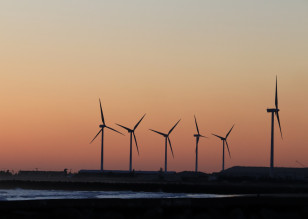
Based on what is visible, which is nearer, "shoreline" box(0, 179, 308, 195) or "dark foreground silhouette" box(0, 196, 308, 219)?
"dark foreground silhouette" box(0, 196, 308, 219)

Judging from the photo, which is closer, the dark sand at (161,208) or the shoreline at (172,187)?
the dark sand at (161,208)

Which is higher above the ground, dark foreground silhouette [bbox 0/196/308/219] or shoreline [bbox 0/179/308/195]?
dark foreground silhouette [bbox 0/196/308/219]

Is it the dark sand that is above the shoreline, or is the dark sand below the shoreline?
above

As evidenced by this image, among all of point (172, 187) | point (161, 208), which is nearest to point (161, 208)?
point (161, 208)

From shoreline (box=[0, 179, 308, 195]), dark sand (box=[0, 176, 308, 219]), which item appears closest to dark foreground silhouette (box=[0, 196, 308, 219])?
dark sand (box=[0, 176, 308, 219])

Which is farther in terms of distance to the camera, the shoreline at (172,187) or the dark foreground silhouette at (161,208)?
the shoreline at (172,187)

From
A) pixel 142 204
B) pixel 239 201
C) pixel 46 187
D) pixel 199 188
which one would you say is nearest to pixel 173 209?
pixel 142 204

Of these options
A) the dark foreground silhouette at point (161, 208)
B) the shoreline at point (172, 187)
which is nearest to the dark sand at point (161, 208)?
the dark foreground silhouette at point (161, 208)

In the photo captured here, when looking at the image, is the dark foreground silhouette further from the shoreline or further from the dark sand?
the shoreline

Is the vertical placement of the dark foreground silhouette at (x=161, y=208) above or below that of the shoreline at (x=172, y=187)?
above

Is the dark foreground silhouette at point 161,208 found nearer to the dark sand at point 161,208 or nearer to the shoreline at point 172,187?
the dark sand at point 161,208

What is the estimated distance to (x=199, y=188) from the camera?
10531cm

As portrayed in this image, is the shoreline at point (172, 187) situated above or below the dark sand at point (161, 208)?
below

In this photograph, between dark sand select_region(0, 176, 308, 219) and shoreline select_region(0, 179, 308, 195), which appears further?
shoreline select_region(0, 179, 308, 195)
